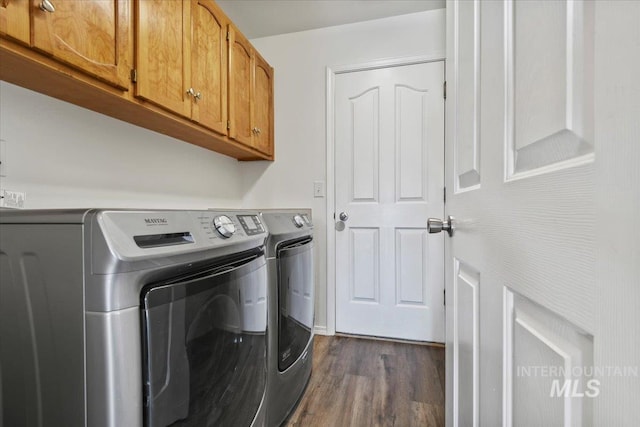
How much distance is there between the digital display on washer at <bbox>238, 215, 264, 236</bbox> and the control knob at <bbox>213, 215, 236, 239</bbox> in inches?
3.7

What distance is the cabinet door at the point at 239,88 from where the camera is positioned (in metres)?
1.75

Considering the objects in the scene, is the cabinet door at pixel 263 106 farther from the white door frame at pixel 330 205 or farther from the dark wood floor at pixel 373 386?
the dark wood floor at pixel 373 386

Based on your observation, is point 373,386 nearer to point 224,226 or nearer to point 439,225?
point 439,225

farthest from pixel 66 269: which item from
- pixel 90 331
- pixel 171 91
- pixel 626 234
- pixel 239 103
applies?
pixel 239 103

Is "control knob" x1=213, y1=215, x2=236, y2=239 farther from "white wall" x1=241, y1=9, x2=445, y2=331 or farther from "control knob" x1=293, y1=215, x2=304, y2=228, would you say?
"white wall" x1=241, y1=9, x2=445, y2=331

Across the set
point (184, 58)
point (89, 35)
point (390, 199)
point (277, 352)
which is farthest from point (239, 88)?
point (277, 352)

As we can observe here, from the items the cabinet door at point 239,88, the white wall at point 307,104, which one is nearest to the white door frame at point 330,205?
the white wall at point 307,104

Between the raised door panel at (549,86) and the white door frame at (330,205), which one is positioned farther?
the white door frame at (330,205)

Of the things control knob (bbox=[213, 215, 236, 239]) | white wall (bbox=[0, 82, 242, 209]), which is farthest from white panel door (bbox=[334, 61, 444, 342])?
control knob (bbox=[213, 215, 236, 239])

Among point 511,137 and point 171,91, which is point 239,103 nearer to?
point 171,91

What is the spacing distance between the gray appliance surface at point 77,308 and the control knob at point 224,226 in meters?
0.16

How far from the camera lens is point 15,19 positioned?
0.75m

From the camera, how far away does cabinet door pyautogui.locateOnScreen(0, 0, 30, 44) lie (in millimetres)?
728

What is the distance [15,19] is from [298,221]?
1176 mm
